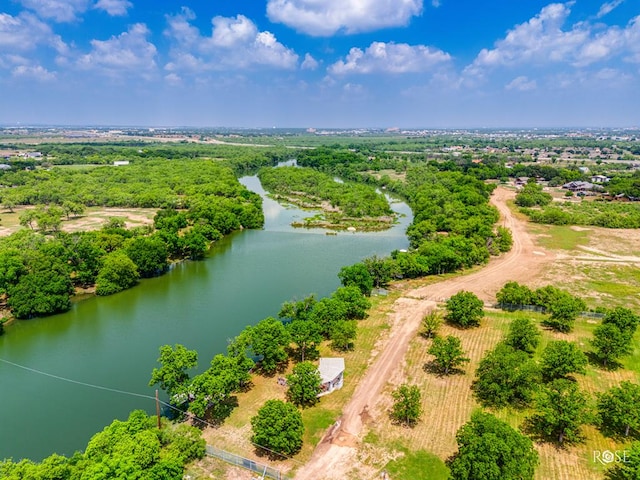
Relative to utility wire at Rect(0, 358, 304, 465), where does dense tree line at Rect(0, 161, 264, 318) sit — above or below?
above

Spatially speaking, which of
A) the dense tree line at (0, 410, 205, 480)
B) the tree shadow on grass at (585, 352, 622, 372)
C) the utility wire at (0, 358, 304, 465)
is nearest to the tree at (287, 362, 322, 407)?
the utility wire at (0, 358, 304, 465)

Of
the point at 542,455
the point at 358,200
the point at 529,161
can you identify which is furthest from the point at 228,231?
the point at 529,161

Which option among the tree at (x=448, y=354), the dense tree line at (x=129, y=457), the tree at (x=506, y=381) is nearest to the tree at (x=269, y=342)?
the dense tree line at (x=129, y=457)

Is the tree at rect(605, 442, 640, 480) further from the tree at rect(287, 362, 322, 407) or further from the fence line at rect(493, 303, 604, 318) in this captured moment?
the fence line at rect(493, 303, 604, 318)

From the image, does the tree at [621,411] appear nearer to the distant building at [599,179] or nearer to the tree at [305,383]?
the tree at [305,383]

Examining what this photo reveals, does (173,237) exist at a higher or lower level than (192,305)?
higher

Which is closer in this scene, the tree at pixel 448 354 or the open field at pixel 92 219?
the tree at pixel 448 354

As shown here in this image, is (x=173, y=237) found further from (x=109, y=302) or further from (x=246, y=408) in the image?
(x=246, y=408)
